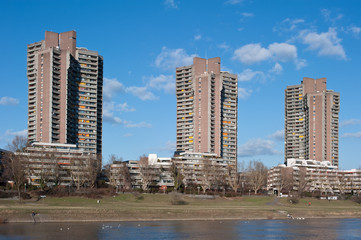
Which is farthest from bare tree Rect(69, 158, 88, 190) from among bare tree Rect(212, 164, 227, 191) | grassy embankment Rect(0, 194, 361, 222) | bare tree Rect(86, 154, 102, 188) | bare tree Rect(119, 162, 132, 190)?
bare tree Rect(212, 164, 227, 191)

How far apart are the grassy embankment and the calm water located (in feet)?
22.3

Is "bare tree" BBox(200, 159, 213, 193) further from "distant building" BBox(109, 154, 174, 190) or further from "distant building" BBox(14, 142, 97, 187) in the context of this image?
"distant building" BBox(14, 142, 97, 187)

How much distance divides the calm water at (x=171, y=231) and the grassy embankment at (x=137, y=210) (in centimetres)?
679

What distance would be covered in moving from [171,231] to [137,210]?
1046 inches

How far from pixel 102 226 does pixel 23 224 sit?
14.7m

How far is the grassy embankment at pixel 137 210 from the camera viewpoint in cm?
9719

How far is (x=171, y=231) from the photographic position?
82.0 metres

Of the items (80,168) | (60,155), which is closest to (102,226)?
(80,168)

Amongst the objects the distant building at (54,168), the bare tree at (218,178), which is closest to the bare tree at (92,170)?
the distant building at (54,168)

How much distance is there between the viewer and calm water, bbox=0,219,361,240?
74.4 metres

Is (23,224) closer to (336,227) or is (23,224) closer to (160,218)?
Answer: (160,218)

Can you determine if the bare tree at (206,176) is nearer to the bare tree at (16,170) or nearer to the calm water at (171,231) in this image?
the bare tree at (16,170)

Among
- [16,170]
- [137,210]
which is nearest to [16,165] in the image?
[16,170]

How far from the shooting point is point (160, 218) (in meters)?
106
